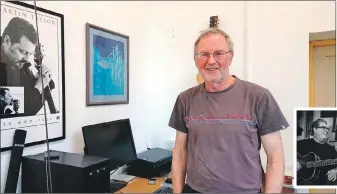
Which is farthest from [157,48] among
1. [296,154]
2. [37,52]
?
[296,154]

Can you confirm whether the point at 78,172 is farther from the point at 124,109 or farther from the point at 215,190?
the point at 124,109

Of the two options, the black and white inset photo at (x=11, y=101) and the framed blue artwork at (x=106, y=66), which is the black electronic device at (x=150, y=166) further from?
the black and white inset photo at (x=11, y=101)

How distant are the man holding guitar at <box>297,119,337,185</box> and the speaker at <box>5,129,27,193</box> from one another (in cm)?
92

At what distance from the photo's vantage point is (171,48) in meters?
1.66

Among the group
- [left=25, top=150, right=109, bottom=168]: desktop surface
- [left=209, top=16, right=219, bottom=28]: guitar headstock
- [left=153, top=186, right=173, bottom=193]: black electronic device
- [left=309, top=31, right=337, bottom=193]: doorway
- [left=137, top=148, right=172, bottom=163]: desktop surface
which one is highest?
[left=209, top=16, right=219, bottom=28]: guitar headstock

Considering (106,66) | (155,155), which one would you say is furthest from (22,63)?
(155,155)

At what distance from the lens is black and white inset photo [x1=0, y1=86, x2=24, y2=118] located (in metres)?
0.90

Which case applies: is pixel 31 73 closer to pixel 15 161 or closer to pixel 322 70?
pixel 15 161

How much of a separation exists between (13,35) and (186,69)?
Answer: 102cm

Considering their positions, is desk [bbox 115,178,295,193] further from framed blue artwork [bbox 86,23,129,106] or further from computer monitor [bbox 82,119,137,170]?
framed blue artwork [bbox 86,23,129,106]

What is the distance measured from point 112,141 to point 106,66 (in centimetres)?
46

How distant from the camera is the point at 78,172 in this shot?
97 cm

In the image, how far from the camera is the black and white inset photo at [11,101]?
0.90 m

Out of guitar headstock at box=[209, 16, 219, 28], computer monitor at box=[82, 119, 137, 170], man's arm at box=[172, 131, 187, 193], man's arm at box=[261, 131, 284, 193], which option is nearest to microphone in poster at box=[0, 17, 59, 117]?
computer monitor at box=[82, 119, 137, 170]
